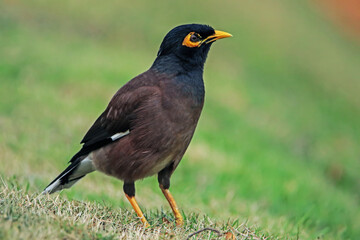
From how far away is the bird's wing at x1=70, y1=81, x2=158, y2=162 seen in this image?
15.6 ft

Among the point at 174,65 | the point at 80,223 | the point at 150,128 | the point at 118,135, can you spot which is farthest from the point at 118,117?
the point at 80,223

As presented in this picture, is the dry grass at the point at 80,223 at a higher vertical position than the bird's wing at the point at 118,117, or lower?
lower

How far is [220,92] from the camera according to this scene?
45.3 feet

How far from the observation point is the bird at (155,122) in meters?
4.57

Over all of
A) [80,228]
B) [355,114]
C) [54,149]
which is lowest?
[355,114]

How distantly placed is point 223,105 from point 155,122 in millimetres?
8417

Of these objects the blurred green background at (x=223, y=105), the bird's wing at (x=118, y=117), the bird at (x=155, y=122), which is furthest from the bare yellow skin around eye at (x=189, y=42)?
the blurred green background at (x=223, y=105)

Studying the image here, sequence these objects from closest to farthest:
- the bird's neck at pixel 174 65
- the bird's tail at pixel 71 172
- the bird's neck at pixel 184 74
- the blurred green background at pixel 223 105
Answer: the bird's neck at pixel 184 74, the bird's neck at pixel 174 65, the bird's tail at pixel 71 172, the blurred green background at pixel 223 105

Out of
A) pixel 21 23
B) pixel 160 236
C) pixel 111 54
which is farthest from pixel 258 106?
pixel 160 236

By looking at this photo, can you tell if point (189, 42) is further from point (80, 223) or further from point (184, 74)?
point (80, 223)

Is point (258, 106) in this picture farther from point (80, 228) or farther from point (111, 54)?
point (80, 228)

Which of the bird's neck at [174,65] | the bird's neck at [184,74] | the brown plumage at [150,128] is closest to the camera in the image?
the brown plumage at [150,128]

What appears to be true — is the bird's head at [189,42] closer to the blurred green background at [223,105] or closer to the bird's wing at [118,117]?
the bird's wing at [118,117]

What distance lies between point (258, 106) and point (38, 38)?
18.8ft
